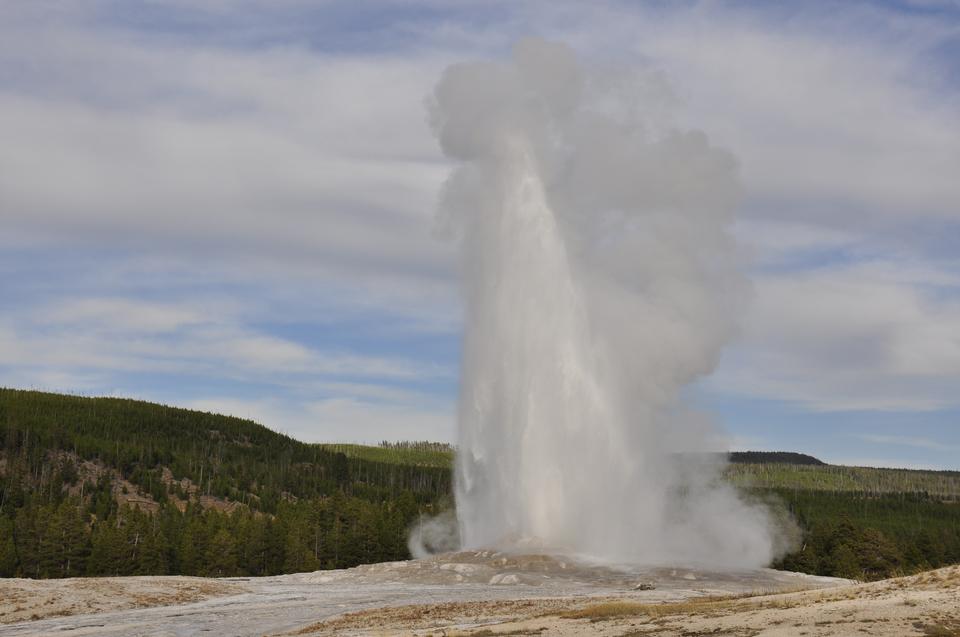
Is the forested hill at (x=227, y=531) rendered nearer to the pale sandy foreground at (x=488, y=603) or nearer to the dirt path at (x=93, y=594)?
the pale sandy foreground at (x=488, y=603)

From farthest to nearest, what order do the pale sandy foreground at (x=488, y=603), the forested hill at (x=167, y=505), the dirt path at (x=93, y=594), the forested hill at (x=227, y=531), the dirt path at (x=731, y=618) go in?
the forested hill at (x=167, y=505)
the forested hill at (x=227, y=531)
the dirt path at (x=93, y=594)
the pale sandy foreground at (x=488, y=603)
the dirt path at (x=731, y=618)

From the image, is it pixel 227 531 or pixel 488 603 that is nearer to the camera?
pixel 488 603

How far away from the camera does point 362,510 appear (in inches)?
3182

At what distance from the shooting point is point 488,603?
36.8m

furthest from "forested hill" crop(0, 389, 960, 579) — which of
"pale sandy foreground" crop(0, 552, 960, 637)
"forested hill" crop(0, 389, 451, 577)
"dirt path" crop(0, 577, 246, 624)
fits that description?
"dirt path" crop(0, 577, 246, 624)

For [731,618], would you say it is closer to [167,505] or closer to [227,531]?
[227,531]

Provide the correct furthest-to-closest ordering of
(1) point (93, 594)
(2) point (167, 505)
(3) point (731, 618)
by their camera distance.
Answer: (2) point (167, 505)
(1) point (93, 594)
(3) point (731, 618)

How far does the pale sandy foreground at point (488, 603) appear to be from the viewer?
24.0m

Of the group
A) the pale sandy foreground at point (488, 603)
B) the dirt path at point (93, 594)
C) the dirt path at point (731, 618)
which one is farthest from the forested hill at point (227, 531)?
the dirt path at point (93, 594)

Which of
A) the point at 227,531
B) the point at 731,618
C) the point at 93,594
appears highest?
the point at 227,531

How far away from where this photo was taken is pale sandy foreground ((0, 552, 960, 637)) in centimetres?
2395

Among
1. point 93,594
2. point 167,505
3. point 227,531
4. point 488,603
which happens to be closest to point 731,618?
point 488,603

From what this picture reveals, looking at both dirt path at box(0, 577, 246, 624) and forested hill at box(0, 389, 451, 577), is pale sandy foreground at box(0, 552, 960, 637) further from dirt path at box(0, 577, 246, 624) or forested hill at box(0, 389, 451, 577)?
forested hill at box(0, 389, 451, 577)

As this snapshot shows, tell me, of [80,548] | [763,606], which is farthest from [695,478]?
[80,548]
